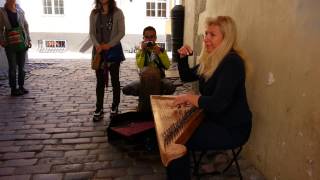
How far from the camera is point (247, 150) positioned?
4.30 m

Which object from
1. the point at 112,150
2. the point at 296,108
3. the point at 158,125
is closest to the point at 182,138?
the point at 158,125

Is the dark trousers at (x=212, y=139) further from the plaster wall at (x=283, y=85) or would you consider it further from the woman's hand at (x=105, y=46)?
the woman's hand at (x=105, y=46)

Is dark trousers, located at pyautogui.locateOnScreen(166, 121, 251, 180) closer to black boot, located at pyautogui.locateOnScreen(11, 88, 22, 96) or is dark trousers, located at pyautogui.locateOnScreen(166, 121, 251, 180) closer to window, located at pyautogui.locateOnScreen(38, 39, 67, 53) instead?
black boot, located at pyautogui.locateOnScreen(11, 88, 22, 96)

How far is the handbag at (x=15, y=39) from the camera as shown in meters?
7.32

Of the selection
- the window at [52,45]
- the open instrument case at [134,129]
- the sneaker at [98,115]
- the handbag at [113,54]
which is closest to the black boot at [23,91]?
the sneaker at [98,115]

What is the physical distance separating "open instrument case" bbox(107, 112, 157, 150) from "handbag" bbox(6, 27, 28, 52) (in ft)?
11.1

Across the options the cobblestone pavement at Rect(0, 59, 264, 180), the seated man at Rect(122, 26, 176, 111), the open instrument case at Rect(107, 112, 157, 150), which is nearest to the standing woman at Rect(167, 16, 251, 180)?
the cobblestone pavement at Rect(0, 59, 264, 180)

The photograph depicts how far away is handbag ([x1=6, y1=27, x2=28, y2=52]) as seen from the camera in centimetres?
732

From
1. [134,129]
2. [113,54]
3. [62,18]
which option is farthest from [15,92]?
[62,18]

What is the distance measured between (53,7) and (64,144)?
16926mm

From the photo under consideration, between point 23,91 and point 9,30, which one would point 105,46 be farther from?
point 23,91

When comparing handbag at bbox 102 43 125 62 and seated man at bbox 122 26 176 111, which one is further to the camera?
handbag at bbox 102 43 125 62

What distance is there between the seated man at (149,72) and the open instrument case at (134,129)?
43 centimetres

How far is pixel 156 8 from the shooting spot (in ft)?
68.9
